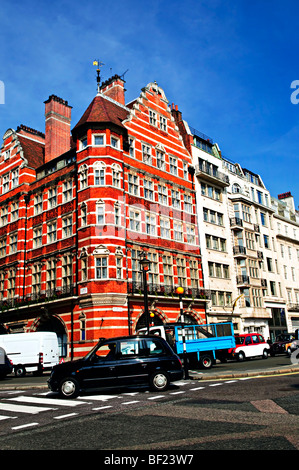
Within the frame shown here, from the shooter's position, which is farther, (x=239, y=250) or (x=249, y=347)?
(x=239, y=250)

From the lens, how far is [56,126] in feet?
125

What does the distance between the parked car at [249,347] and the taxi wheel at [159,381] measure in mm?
15917

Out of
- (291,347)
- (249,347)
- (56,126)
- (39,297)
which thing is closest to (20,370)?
(39,297)

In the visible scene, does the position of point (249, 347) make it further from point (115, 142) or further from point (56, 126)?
point (56, 126)

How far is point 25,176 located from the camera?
→ 3775 cm

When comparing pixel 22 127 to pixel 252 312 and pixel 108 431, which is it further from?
pixel 108 431

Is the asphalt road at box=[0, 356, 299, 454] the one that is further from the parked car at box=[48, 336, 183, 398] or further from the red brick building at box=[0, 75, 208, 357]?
the red brick building at box=[0, 75, 208, 357]

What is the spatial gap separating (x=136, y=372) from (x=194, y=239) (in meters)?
25.7

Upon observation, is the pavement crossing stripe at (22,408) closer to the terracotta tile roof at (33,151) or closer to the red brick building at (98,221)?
the red brick building at (98,221)

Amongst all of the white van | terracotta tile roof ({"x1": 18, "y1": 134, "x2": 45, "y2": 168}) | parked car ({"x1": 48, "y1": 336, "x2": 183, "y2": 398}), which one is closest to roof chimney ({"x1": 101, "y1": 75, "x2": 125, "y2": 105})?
terracotta tile roof ({"x1": 18, "y1": 134, "x2": 45, "y2": 168})

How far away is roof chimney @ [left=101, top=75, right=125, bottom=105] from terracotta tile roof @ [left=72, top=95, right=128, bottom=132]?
2.48 metres

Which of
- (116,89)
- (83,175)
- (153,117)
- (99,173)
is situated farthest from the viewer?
(116,89)

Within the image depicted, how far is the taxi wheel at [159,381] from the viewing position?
41.2ft

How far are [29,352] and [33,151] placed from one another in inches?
836
